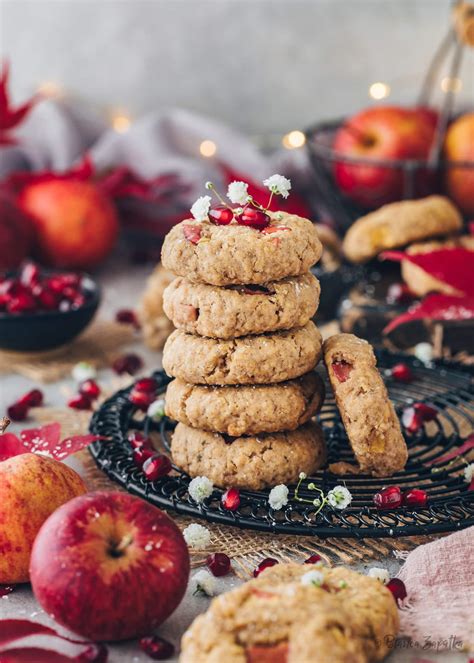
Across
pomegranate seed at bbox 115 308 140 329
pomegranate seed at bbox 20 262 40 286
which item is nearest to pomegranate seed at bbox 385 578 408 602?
pomegranate seed at bbox 20 262 40 286

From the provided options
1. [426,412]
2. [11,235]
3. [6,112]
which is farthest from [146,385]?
[6,112]

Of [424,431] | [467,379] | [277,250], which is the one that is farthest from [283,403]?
[467,379]

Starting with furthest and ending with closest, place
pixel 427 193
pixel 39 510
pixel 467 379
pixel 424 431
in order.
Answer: pixel 427 193 → pixel 467 379 → pixel 424 431 → pixel 39 510

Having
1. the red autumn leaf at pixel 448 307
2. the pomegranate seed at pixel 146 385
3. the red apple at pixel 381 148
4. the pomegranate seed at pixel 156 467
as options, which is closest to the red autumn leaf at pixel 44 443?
the pomegranate seed at pixel 156 467

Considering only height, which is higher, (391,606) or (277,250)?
(277,250)

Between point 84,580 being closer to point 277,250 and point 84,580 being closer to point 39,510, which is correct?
point 39,510

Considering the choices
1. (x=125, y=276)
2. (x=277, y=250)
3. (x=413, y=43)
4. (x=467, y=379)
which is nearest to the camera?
(x=277, y=250)

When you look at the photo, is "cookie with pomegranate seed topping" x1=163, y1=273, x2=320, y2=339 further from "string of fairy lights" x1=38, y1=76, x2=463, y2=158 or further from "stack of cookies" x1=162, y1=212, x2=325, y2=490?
"string of fairy lights" x1=38, y1=76, x2=463, y2=158

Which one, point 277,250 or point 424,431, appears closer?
point 277,250
